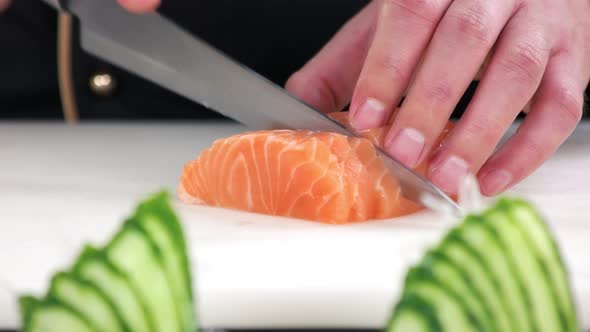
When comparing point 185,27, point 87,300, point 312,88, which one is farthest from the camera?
point 185,27

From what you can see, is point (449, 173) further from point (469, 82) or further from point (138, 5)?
point (138, 5)

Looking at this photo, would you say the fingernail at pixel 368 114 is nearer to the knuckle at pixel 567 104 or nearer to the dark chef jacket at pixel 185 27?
the knuckle at pixel 567 104

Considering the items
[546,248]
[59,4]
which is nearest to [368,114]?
[59,4]

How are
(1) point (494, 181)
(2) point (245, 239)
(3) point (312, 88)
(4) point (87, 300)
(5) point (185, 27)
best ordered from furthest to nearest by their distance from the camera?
(5) point (185, 27)
(3) point (312, 88)
(1) point (494, 181)
(2) point (245, 239)
(4) point (87, 300)

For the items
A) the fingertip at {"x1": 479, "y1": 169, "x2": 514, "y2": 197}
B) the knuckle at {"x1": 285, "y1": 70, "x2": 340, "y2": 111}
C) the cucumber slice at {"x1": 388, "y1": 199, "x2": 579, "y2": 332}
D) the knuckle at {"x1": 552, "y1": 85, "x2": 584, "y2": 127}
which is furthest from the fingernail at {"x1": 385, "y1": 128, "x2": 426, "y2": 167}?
the cucumber slice at {"x1": 388, "y1": 199, "x2": 579, "y2": 332}

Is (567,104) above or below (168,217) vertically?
above

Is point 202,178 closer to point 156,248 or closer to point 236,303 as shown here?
point 236,303
